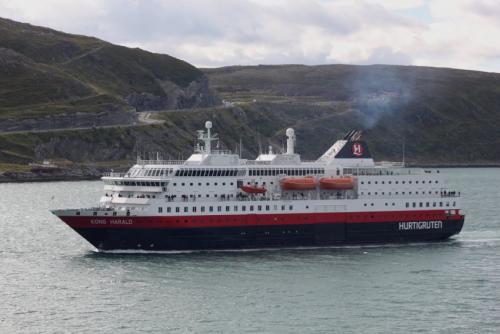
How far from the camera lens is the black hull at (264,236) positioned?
184ft

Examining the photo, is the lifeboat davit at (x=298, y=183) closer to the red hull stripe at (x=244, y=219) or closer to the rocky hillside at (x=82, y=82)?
the red hull stripe at (x=244, y=219)

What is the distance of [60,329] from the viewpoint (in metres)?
40.0

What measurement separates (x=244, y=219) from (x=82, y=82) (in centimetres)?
11233

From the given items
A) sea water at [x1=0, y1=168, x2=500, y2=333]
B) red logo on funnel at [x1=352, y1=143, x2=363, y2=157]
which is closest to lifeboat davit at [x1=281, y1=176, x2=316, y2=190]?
sea water at [x1=0, y1=168, x2=500, y2=333]

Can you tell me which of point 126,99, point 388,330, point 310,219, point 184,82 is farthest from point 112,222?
point 184,82

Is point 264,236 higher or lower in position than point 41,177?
lower

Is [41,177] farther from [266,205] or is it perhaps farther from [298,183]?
[266,205]

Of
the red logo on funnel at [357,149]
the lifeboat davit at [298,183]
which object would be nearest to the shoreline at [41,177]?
the red logo on funnel at [357,149]

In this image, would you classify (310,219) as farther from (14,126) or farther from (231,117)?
(231,117)

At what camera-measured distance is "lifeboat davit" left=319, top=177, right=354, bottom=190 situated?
6056 centimetres

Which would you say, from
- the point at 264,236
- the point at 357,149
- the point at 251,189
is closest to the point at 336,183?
the point at 357,149

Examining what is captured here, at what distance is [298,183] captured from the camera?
59.8 m

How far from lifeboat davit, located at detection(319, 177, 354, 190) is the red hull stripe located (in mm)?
1877

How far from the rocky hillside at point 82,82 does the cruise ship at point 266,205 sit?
282ft
